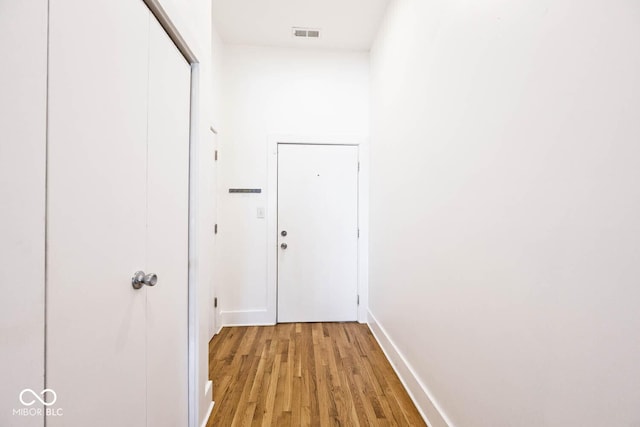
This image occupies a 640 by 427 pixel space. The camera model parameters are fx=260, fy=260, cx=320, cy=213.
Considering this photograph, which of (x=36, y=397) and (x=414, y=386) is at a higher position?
(x=36, y=397)

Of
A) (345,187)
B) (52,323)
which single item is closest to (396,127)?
(345,187)

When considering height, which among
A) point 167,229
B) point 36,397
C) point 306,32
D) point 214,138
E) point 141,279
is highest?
point 306,32

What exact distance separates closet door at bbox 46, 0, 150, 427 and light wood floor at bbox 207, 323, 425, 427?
836 mm

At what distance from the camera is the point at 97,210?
72 centimetres

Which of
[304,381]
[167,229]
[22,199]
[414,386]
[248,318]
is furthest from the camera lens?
[248,318]

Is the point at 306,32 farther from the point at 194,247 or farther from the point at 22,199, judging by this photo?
the point at 22,199

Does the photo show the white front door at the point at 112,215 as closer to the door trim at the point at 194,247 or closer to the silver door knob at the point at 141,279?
the silver door knob at the point at 141,279

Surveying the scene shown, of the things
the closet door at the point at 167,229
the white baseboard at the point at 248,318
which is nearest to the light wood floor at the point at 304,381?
the white baseboard at the point at 248,318

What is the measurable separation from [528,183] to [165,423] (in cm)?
164

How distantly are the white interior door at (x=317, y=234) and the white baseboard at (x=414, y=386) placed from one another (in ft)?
2.18

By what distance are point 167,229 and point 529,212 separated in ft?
4.42

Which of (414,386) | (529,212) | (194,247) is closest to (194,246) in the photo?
(194,247)

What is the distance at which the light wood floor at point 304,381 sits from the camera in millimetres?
1507

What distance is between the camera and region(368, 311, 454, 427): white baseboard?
1364 mm
